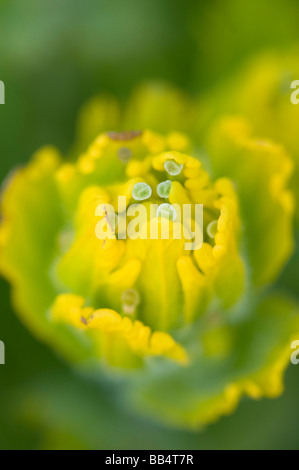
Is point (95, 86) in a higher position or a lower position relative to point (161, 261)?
higher

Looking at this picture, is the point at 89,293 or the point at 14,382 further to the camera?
the point at 14,382

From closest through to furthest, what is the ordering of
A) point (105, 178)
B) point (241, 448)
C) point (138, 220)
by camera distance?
point (138, 220) → point (105, 178) → point (241, 448)

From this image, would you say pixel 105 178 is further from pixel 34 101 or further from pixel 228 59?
pixel 228 59

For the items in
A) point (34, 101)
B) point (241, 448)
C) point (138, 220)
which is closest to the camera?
point (138, 220)

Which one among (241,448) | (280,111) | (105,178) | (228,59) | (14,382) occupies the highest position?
(228,59)

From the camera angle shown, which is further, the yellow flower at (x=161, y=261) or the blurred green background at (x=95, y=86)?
the blurred green background at (x=95, y=86)

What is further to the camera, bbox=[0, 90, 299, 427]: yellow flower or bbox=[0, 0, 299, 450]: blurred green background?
bbox=[0, 0, 299, 450]: blurred green background

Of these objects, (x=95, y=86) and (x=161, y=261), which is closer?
(x=161, y=261)

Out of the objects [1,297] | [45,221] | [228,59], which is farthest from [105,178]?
[228,59]
